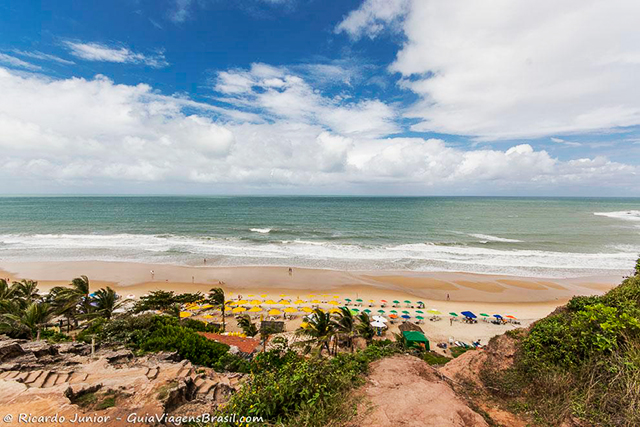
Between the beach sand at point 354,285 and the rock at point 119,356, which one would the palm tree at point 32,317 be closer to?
the rock at point 119,356

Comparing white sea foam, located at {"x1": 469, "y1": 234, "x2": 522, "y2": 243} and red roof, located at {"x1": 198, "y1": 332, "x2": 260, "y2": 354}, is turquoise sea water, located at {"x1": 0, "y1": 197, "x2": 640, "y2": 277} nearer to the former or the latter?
white sea foam, located at {"x1": 469, "y1": 234, "x2": 522, "y2": 243}

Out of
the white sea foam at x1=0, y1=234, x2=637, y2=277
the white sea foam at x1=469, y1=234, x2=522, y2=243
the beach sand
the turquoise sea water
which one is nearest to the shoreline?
the beach sand

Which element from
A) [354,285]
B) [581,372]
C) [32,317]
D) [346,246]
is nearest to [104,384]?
[32,317]

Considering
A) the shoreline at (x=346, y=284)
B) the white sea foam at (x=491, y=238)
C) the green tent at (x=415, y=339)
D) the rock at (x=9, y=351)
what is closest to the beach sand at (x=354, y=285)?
the shoreline at (x=346, y=284)

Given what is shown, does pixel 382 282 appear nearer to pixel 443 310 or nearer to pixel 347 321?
pixel 443 310

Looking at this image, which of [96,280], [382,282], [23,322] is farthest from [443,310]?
[96,280]
